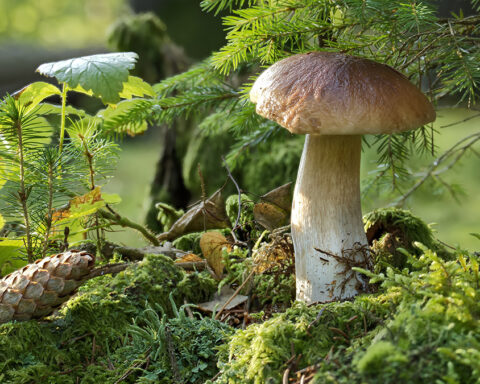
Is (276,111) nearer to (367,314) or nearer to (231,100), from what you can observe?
(367,314)

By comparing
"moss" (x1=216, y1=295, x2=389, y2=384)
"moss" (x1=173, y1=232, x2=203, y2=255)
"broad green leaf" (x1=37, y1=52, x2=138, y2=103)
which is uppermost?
"broad green leaf" (x1=37, y1=52, x2=138, y2=103)

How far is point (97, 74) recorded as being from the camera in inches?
53.0

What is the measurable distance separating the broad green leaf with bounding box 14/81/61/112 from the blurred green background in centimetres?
70

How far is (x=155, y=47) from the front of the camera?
4082 mm

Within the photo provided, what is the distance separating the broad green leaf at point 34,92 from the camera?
152cm

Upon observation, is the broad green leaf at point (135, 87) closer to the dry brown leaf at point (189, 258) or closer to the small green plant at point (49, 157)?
the small green plant at point (49, 157)

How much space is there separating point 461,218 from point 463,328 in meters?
4.17

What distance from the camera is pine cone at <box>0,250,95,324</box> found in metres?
1.24

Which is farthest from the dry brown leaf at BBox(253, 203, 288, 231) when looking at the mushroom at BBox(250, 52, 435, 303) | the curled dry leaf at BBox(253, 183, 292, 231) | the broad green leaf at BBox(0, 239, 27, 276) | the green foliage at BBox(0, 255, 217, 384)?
the broad green leaf at BBox(0, 239, 27, 276)

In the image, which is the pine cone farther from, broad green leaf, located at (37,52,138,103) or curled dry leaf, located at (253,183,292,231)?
curled dry leaf, located at (253,183,292,231)

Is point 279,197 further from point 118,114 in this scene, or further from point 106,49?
point 106,49

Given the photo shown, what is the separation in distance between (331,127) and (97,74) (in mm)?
749

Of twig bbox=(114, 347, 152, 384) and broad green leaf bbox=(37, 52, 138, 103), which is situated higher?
broad green leaf bbox=(37, 52, 138, 103)

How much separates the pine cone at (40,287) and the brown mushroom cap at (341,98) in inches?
29.0
